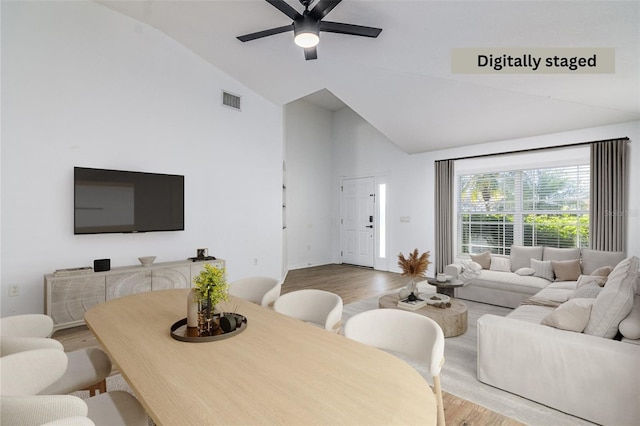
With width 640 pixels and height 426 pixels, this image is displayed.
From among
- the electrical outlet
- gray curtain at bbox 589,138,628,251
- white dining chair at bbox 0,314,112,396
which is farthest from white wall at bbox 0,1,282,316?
gray curtain at bbox 589,138,628,251

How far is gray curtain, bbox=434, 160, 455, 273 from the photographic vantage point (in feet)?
19.7

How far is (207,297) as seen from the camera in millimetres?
1544

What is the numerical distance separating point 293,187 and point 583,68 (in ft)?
17.7

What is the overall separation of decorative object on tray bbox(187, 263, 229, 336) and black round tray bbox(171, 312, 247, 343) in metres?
0.03

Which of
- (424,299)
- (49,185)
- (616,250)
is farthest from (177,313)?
(616,250)

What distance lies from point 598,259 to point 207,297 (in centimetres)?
484

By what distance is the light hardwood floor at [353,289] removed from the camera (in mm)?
1989

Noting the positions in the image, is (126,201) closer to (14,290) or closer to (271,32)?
(14,290)

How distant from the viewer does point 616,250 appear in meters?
4.32

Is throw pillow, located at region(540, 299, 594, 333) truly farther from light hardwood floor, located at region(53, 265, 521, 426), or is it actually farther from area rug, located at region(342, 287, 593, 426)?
light hardwood floor, located at region(53, 265, 521, 426)

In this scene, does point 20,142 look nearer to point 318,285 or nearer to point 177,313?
point 177,313

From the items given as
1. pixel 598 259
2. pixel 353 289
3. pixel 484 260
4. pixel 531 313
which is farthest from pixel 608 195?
pixel 353 289

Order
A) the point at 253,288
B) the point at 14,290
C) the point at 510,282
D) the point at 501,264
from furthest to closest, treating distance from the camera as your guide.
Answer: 1. the point at 501,264
2. the point at 510,282
3. the point at 14,290
4. the point at 253,288

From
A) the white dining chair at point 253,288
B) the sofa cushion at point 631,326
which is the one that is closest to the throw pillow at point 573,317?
the sofa cushion at point 631,326
